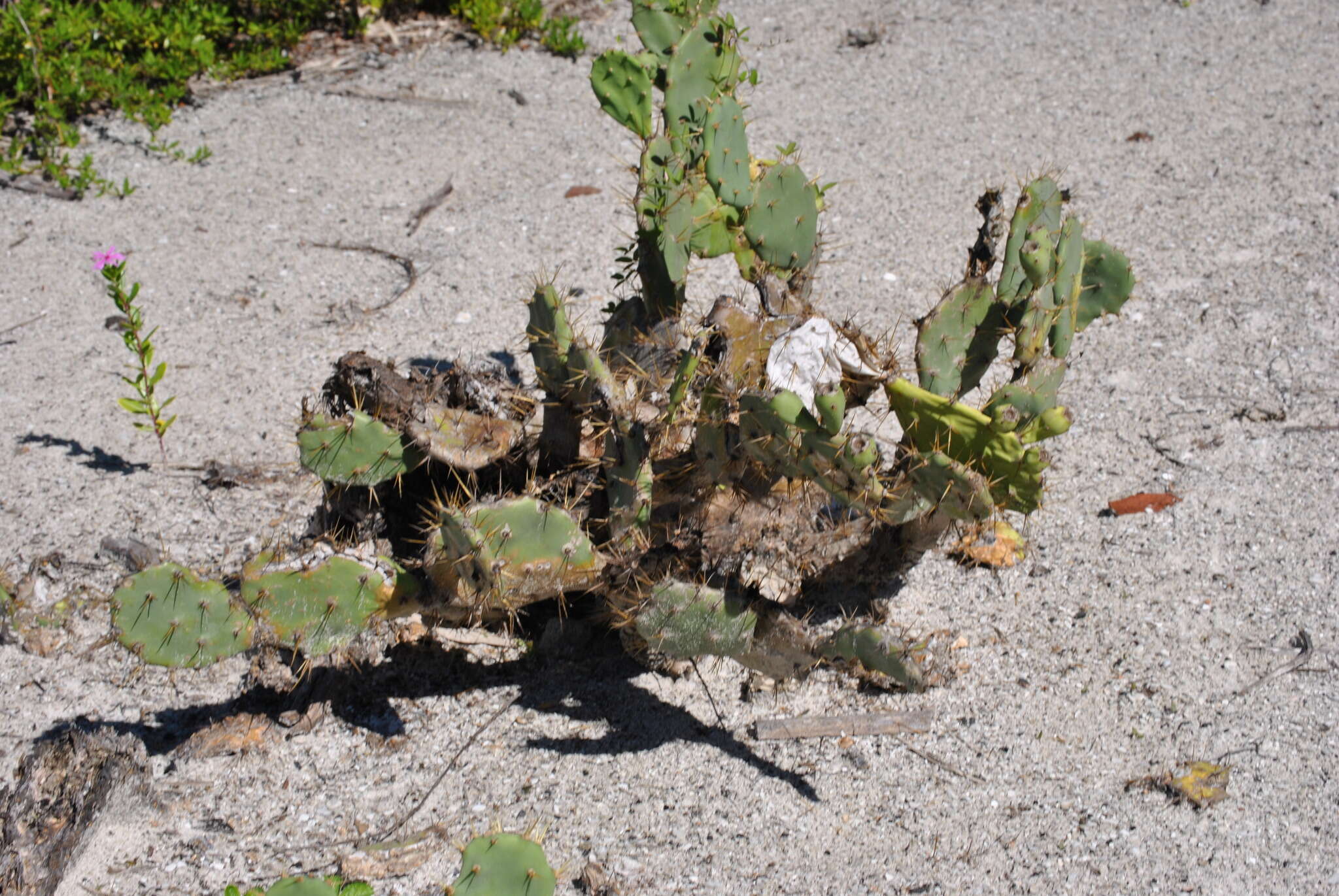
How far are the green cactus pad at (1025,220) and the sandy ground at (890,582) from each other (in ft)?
3.06

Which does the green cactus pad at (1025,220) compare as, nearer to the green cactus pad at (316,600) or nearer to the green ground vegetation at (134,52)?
the green cactus pad at (316,600)

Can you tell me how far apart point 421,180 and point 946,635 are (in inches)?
122

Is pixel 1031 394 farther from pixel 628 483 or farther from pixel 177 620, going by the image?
pixel 177 620

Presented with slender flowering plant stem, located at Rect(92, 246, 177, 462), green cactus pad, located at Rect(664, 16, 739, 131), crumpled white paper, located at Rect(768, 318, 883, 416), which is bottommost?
→ slender flowering plant stem, located at Rect(92, 246, 177, 462)

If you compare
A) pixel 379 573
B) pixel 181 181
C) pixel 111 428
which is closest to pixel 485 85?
pixel 181 181

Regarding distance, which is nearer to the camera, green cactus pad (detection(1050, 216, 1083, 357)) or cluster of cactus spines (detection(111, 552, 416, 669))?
cluster of cactus spines (detection(111, 552, 416, 669))

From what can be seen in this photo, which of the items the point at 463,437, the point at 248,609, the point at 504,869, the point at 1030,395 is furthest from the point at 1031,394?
the point at 248,609

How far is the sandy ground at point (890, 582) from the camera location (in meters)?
2.46

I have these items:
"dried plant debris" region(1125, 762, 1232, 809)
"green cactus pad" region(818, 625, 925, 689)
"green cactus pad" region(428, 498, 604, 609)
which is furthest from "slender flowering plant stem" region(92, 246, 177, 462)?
"dried plant debris" region(1125, 762, 1232, 809)

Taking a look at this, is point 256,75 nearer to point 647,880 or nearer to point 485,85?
point 485,85

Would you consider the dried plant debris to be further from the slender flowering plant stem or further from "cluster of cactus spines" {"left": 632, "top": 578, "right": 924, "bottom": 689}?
the slender flowering plant stem

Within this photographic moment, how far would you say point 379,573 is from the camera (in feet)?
8.07

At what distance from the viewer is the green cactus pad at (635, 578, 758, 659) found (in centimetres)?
239

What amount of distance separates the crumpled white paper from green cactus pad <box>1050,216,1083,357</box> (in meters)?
0.58
